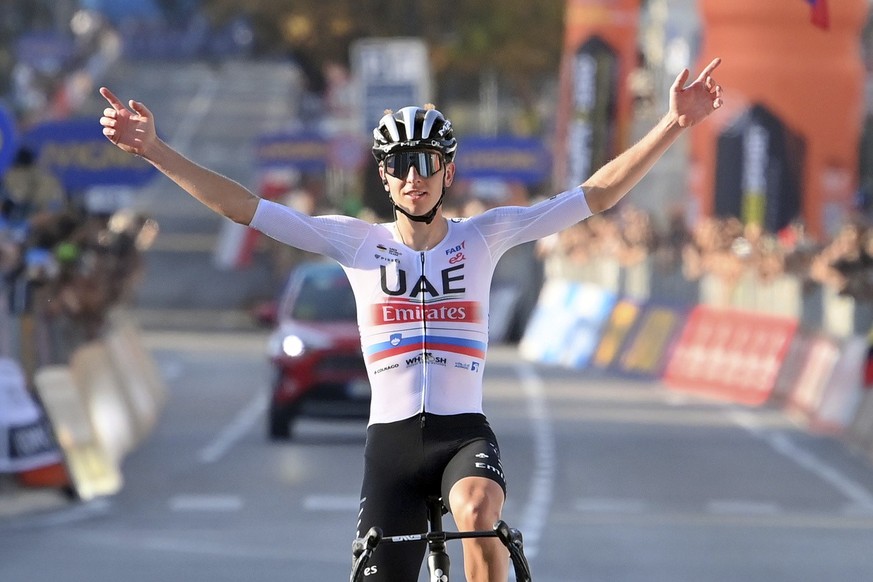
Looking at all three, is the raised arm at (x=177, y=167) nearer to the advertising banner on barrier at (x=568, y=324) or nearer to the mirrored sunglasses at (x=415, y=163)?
the mirrored sunglasses at (x=415, y=163)

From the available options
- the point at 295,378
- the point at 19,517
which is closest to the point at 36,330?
the point at 19,517

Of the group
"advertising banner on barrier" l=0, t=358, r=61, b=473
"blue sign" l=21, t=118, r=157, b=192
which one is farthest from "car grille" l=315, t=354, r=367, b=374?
"advertising banner on barrier" l=0, t=358, r=61, b=473

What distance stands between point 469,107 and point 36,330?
349ft

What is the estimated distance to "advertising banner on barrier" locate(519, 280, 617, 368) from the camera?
38.6 meters

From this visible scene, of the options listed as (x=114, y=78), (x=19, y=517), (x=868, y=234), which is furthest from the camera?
(x=114, y=78)

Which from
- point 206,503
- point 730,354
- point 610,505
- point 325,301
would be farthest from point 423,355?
point 730,354

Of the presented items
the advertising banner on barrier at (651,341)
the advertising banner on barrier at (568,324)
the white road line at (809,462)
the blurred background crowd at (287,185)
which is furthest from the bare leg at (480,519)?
the advertising banner on barrier at (568,324)

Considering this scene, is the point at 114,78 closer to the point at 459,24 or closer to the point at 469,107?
the point at 469,107

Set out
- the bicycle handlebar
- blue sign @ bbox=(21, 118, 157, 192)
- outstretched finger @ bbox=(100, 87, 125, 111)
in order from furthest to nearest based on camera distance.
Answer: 1. blue sign @ bbox=(21, 118, 157, 192)
2. outstretched finger @ bbox=(100, 87, 125, 111)
3. the bicycle handlebar

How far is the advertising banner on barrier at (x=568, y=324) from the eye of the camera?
38594mm

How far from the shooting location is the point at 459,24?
69750 millimetres

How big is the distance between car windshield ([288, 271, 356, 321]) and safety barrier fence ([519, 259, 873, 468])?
5.13m

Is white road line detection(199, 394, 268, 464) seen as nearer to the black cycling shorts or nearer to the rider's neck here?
the rider's neck

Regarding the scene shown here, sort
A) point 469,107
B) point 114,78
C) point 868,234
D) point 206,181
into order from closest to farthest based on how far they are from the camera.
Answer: point 206,181 < point 868,234 < point 114,78 < point 469,107
